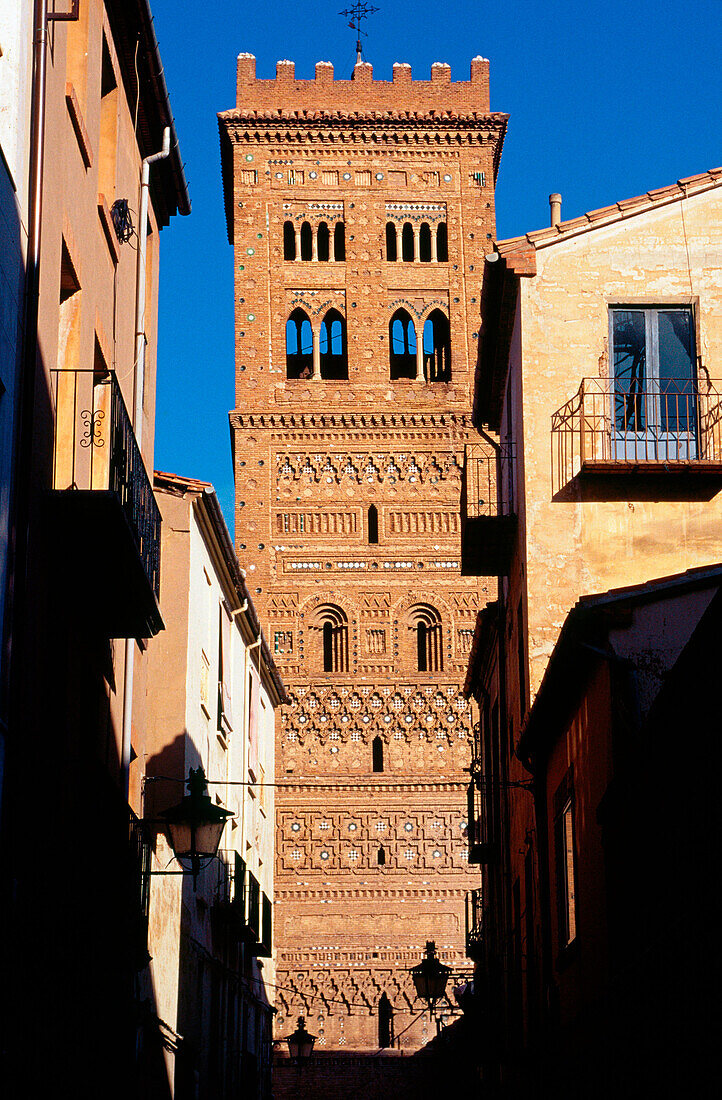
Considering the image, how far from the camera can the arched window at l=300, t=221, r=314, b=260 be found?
152ft

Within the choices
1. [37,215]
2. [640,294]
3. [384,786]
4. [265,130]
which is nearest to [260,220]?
[265,130]

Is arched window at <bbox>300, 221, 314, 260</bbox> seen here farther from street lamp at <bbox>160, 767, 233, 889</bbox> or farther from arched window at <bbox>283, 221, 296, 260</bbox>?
street lamp at <bbox>160, 767, 233, 889</bbox>

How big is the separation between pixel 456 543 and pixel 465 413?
355 centimetres

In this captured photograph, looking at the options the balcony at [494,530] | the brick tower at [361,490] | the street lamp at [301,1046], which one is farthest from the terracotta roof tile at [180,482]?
the brick tower at [361,490]

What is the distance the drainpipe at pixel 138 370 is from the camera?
14547 mm

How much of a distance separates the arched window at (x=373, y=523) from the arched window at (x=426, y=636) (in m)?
2.11

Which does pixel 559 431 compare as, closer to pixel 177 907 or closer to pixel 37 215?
pixel 177 907

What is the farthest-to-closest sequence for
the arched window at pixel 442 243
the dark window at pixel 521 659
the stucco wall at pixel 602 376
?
the arched window at pixel 442 243 → the dark window at pixel 521 659 → the stucco wall at pixel 602 376

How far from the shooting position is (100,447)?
12.5 metres

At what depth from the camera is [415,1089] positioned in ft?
117

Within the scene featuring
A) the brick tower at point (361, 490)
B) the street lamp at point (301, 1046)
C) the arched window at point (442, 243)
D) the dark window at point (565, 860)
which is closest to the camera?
the dark window at point (565, 860)

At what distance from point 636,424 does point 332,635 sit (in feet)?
84.8

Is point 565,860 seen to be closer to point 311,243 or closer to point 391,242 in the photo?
point 311,243

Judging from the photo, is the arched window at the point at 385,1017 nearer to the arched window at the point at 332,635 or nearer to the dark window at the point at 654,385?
the arched window at the point at 332,635
